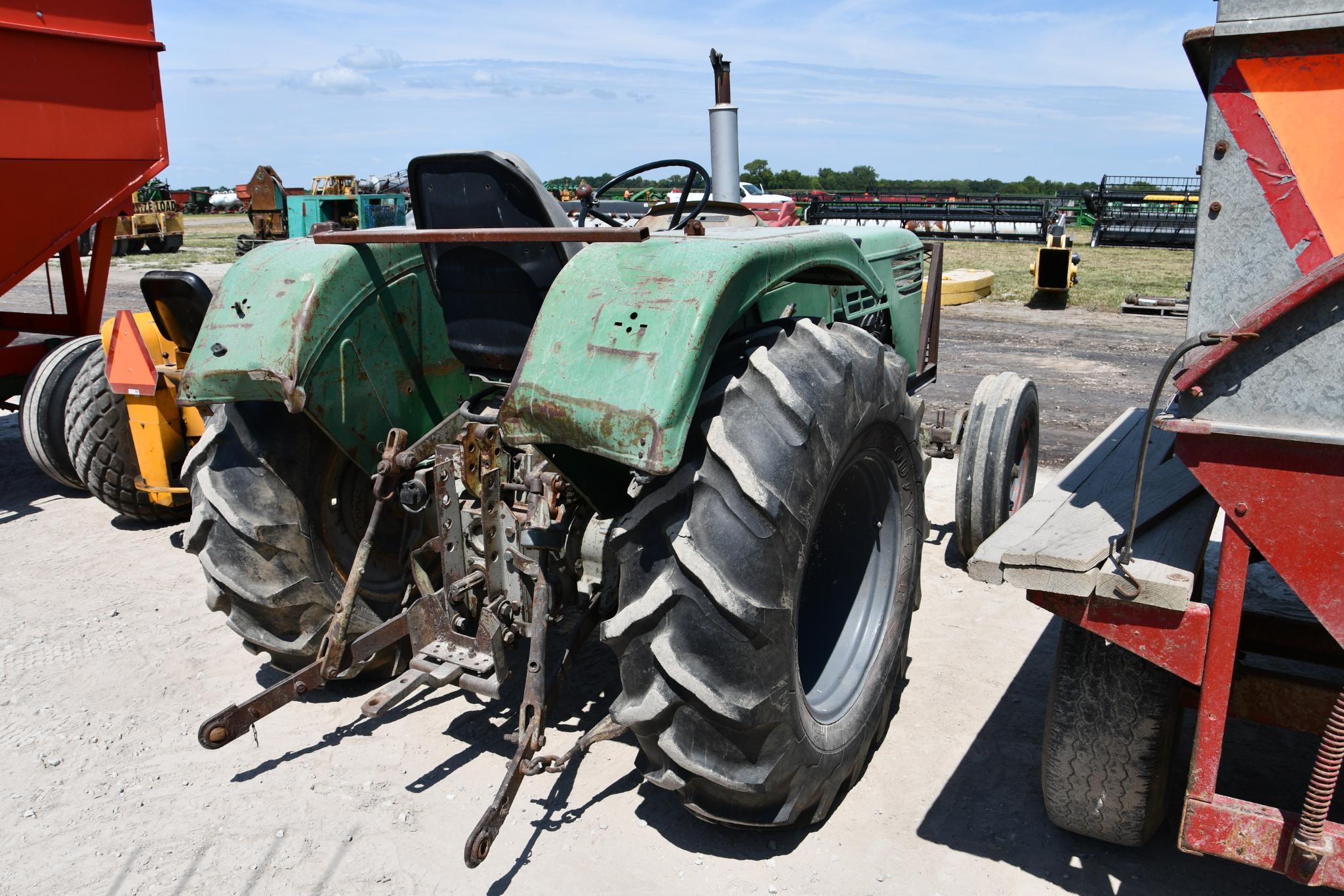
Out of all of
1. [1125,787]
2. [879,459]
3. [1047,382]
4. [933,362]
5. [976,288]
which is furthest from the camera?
[976,288]

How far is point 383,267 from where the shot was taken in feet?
10.5

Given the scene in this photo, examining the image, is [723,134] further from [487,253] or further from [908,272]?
[487,253]

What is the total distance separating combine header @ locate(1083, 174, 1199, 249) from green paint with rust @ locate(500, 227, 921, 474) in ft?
66.3

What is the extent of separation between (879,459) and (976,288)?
11.5 metres

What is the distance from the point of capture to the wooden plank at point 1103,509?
218 centimetres

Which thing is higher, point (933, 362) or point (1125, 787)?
point (933, 362)

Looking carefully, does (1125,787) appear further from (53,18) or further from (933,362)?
(53,18)

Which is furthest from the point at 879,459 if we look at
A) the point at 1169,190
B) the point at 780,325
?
the point at 1169,190

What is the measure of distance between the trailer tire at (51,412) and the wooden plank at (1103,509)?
17.5 feet

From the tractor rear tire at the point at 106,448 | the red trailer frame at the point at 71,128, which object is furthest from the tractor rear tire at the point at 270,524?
the red trailer frame at the point at 71,128

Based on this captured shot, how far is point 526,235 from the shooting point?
2.61 metres

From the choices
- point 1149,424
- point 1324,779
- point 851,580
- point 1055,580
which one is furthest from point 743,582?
point 1324,779

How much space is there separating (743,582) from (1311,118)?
1498 mm

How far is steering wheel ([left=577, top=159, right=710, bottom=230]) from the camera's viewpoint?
3584 mm
